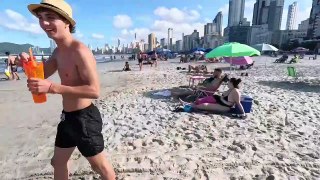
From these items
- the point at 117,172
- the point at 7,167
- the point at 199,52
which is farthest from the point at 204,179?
the point at 199,52

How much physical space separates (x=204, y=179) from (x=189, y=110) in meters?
3.11

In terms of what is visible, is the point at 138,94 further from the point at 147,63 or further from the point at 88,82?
the point at 147,63

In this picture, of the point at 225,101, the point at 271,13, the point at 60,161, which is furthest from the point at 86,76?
the point at 271,13

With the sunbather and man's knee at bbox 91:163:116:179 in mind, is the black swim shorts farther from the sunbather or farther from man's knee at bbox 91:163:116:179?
the sunbather

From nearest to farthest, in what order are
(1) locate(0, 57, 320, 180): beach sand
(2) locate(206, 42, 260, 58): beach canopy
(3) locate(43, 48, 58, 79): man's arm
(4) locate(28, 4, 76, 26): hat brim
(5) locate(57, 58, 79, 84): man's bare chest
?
(4) locate(28, 4, 76, 26): hat brim, (5) locate(57, 58, 79, 84): man's bare chest, (3) locate(43, 48, 58, 79): man's arm, (1) locate(0, 57, 320, 180): beach sand, (2) locate(206, 42, 260, 58): beach canopy

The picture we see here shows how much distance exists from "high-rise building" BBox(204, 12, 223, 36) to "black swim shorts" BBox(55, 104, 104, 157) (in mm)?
159277

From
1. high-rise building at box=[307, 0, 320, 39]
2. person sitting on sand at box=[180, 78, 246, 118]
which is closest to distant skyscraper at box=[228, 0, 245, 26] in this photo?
high-rise building at box=[307, 0, 320, 39]

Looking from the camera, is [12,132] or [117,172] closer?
[117,172]

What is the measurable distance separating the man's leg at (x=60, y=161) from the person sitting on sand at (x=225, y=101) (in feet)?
14.2

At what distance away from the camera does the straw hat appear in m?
1.62

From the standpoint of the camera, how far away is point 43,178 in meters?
3.02

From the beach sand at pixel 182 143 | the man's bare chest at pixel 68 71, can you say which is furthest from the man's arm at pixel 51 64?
the beach sand at pixel 182 143

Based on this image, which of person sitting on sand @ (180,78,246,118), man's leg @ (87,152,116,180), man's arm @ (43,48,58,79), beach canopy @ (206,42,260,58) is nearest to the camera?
man's leg @ (87,152,116,180)

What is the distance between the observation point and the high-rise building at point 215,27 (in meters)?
166
